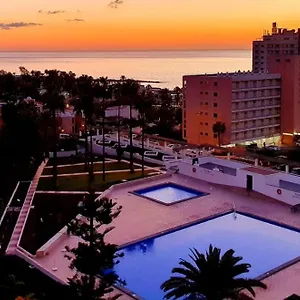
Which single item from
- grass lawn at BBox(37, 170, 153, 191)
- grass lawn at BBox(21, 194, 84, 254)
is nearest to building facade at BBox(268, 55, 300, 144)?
grass lawn at BBox(37, 170, 153, 191)

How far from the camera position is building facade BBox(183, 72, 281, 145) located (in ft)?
140

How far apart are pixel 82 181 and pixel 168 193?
16.3ft

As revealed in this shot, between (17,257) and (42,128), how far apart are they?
14.4 meters

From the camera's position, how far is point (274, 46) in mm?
79625

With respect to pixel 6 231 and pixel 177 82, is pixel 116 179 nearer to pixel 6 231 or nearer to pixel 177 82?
pixel 6 231

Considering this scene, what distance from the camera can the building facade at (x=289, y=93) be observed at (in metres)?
44.6

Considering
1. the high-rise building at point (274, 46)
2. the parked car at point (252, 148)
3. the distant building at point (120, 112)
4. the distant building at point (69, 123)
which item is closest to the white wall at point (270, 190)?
the parked car at point (252, 148)

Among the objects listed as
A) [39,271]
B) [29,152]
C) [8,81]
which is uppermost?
[8,81]

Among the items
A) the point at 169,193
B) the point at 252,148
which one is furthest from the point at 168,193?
the point at 252,148

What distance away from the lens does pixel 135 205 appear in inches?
943

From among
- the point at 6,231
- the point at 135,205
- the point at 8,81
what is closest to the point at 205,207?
the point at 135,205

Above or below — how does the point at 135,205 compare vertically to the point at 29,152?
below

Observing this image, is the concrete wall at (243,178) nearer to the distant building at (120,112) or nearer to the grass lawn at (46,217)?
the grass lawn at (46,217)

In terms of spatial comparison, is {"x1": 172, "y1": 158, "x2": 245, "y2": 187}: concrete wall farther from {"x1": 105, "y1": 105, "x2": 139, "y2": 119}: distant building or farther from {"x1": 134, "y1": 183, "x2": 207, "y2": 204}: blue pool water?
{"x1": 105, "y1": 105, "x2": 139, "y2": 119}: distant building
